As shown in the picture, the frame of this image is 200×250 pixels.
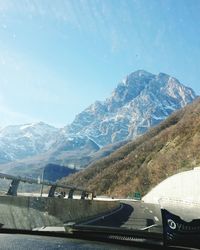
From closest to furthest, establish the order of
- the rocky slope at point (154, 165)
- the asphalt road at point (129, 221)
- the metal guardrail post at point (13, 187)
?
the metal guardrail post at point (13, 187) → the asphalt road at point (129, 221) → the rocky slope at point (154, 165)

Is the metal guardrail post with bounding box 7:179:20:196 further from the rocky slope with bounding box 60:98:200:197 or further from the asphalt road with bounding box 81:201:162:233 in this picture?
the rocky slope with bounding box 60:98:200:197

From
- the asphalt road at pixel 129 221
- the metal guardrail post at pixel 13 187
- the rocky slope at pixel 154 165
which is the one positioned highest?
the rocky slope at pixel 154 165

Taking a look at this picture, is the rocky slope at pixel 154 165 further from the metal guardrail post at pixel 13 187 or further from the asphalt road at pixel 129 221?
the metal guardrail post at pixel 13 187

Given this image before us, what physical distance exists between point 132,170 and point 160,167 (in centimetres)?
2759

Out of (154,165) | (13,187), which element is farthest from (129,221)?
(154,165)

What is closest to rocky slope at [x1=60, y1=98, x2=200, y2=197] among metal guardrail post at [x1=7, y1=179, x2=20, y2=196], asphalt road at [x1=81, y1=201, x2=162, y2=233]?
asphalt road at [x1=81, y1=201, x2=162, y2=233]

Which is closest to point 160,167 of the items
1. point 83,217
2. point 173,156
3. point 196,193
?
point 173,156

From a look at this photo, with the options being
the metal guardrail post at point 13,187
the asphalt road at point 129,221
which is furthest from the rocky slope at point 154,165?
the metal guardrail post at point 13,187

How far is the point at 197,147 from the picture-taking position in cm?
13312

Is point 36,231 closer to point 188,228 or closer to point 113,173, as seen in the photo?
point 188,228

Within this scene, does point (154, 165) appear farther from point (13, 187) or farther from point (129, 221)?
point (13, 187)

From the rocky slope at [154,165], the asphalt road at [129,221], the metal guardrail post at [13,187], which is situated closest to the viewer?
the metal guardrail post at [13,187]

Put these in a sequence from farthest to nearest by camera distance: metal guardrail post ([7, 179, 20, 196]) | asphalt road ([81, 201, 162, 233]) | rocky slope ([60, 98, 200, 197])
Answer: rocky slope ([60, 98, 200, 197])
asphalt road ([81, 201, 162, 233])
metal guardrail post ([7, 179, 20, 196])

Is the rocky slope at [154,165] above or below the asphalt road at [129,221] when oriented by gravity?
above
